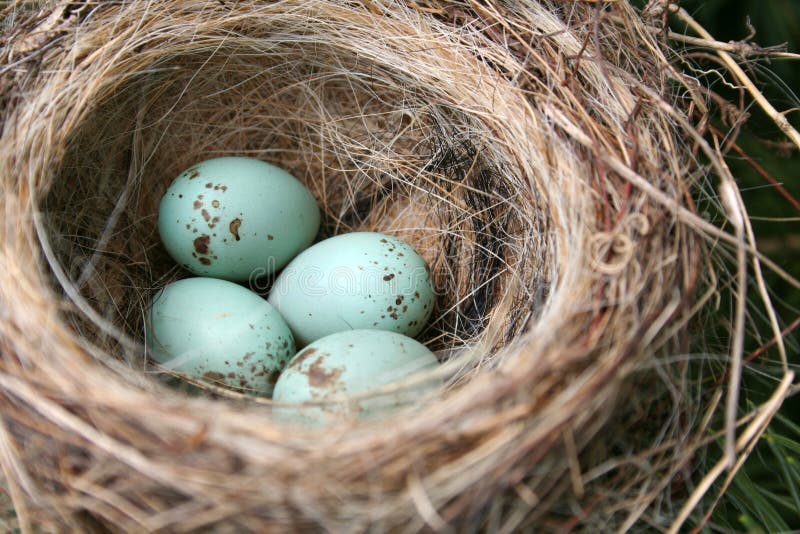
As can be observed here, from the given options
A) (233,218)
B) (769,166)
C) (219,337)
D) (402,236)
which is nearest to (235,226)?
(233,218)

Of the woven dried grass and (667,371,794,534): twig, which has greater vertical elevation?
the woven dried grass

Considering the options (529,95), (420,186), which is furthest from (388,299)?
(529,95)

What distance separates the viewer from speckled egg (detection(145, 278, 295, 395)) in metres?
1.15

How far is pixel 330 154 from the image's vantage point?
4.94 feet

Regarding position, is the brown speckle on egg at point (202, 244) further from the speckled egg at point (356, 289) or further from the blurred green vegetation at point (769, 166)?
the blurred green vegetation at point (769, 166)

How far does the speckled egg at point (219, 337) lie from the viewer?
45.3 inches

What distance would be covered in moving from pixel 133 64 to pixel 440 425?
0.83 m

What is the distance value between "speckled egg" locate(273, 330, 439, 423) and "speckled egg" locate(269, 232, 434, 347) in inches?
4.9

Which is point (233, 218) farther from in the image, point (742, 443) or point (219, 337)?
point (742, 443)

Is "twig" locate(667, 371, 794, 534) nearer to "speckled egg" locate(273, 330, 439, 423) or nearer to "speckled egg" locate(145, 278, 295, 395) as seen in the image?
"speckled egg" locate(273, 330, 439, 423)

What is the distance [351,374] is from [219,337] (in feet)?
0.87

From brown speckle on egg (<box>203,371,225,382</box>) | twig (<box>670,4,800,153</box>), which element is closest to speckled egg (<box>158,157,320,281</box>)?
brown speckle on egg (<box>203,371,225,382</box>)

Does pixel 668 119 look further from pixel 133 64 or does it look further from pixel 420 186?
pixel 133 64

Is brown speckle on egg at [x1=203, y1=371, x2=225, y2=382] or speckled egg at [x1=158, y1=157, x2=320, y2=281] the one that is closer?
brown speckle on egg at [x1=203, y1=371, x2=225, y2=382]
